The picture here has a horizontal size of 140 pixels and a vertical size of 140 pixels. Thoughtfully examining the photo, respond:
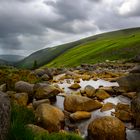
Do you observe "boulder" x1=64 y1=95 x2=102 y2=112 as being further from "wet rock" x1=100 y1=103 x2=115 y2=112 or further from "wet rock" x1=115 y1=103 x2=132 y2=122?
"wet rock" x1=115 y1=103 x2=132 y2=122

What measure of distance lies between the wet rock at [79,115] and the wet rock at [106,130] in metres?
3.00

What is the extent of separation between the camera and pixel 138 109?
713 inches

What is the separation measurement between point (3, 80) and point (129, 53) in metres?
68.4

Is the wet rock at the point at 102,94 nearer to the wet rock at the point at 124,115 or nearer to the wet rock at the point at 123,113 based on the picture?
the wet rock at the point at 123,113

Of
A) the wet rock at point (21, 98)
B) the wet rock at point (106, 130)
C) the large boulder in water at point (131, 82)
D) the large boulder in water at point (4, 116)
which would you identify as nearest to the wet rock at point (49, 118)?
the wet rock at point (106, 130)

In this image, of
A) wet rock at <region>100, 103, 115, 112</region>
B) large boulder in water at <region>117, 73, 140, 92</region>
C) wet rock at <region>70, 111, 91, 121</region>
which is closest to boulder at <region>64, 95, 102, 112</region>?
wet rock at <region>100, 103, 115, 112</region>

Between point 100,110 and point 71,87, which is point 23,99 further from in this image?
point 71,87

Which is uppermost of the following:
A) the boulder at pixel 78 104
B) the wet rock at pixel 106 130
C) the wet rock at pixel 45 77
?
the wet rock at pixel 45 77

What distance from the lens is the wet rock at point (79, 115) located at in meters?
19.4

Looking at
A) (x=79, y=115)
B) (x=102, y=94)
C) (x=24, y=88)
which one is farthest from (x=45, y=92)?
(x=79, y=115)

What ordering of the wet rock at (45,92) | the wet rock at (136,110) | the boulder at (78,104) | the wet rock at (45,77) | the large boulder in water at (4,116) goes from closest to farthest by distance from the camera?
the large boulder in water at (4,116) < the wet rock at (136,110) < the boulder at (78,104) < the wet rock at (45,92) < the wet rock at (45,77)

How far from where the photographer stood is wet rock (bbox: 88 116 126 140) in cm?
1576

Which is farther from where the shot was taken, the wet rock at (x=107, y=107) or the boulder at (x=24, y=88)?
the boulder at (x=24, y=88)

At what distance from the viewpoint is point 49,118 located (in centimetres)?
1741
